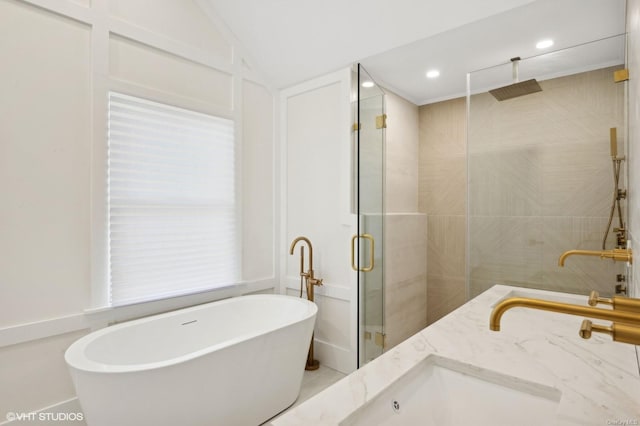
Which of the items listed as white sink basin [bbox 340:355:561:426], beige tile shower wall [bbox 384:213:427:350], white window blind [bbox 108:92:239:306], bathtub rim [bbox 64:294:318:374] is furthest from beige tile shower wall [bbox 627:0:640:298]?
white window blind [bbox 108:92:239:306]

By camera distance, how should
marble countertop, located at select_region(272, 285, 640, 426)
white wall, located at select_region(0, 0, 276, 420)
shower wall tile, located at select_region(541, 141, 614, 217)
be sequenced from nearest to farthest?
1. marble countertop, located at select_region(272, 285, 640, 426)
2. white wall, located at select_region(0, 0, 276, 420)
3. shower wall tile, located at select_region(541, 141, 614, 217)

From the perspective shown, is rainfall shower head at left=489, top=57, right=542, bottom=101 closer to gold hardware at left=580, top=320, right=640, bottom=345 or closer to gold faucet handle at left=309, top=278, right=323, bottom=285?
gold faucet handle at left=309, top=278, right=323, bottom=285

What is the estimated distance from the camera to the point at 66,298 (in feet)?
6.56

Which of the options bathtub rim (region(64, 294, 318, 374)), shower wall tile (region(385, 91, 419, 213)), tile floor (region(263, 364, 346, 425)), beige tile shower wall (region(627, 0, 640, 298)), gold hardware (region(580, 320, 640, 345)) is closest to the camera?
gold hardware (region(580, 320, 640, 345))

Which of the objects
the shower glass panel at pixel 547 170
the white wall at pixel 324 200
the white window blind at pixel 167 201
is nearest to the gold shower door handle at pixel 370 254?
the white wall at pixel 324 200

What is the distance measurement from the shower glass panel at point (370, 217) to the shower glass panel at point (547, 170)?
0.67 m

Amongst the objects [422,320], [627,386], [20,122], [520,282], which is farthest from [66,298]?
[422,320]

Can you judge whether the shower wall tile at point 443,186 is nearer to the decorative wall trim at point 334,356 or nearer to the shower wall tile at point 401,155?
the shower wall tile at point 401,155

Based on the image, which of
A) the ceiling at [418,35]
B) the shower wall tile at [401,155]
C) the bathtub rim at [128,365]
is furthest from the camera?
the shower wall tile at [401,155]

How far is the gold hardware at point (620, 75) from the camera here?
184 cm

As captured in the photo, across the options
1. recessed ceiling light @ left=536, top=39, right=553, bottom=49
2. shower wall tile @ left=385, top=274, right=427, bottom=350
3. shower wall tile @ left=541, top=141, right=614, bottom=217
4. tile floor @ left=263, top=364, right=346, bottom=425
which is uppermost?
recessed ceiling light @ left=536, top=39, right=553, bottom=49

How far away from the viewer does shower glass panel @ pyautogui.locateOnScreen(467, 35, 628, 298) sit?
2.00 m

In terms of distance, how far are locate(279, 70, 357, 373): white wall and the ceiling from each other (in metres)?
0.25

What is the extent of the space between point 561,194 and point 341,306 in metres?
1.79
